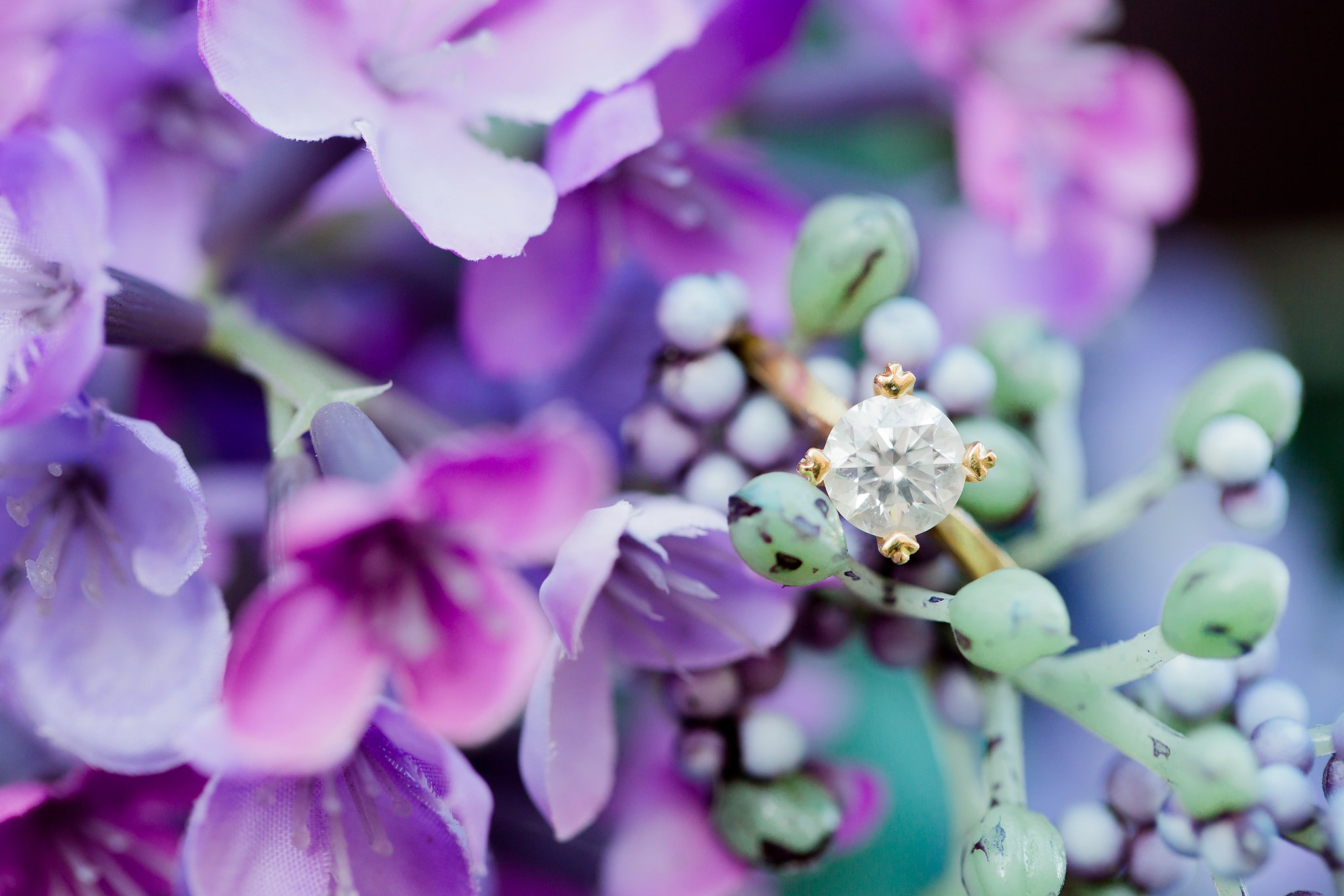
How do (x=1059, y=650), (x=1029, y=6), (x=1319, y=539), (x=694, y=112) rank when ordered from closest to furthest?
(x=1059, y=650) < (x=694, y=112) < (x=1029, y=6) < (x=1319, y=539)

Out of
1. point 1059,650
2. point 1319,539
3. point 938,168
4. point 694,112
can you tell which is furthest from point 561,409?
point 1319,539

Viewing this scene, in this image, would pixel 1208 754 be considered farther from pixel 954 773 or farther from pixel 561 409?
pixel 561 409

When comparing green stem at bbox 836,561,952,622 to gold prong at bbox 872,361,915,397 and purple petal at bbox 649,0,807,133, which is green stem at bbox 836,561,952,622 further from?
purple petal at bbox 649,0,807,133

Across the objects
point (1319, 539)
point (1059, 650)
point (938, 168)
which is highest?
point (1059, 650)

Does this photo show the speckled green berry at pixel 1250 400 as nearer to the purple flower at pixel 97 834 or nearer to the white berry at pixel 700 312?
the white berry at pixel 700 312

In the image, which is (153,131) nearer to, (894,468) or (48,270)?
(48,270)
